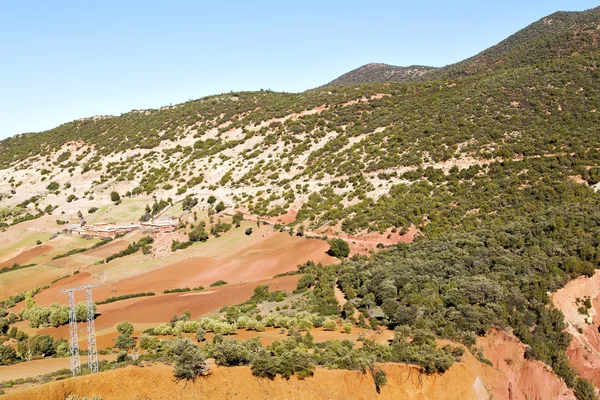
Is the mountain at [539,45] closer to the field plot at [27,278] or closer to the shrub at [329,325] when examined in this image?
the shrub at [329,325]

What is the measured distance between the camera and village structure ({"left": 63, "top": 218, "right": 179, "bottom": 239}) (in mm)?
53719

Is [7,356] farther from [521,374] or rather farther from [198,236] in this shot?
[198,236]

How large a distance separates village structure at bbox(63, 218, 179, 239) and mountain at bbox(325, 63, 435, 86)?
8798 centimetres

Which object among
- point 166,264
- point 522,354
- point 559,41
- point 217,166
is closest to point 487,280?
point 522,354

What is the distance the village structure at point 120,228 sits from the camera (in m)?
53.7

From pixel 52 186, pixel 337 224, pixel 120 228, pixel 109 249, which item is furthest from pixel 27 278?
pixel 52 186

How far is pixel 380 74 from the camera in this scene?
14025 centimetres

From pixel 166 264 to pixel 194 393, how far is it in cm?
3039

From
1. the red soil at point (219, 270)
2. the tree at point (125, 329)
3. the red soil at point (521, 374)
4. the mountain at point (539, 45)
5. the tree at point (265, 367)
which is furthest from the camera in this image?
the mountain at point (539, 45)

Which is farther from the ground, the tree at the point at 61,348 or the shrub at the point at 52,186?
the shrub at the point at 52,186

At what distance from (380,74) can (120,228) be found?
103m

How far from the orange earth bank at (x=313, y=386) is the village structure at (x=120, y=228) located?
122 feet

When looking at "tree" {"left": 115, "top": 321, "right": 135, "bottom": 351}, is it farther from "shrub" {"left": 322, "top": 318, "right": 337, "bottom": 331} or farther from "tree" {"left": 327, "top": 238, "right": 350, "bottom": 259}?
"tree" {"left": 327, "top": 238, "right": 350, "bottom": 259}

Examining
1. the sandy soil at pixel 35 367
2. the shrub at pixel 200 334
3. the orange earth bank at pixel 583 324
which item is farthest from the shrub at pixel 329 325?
the orange earth bank at pixel 583 324
